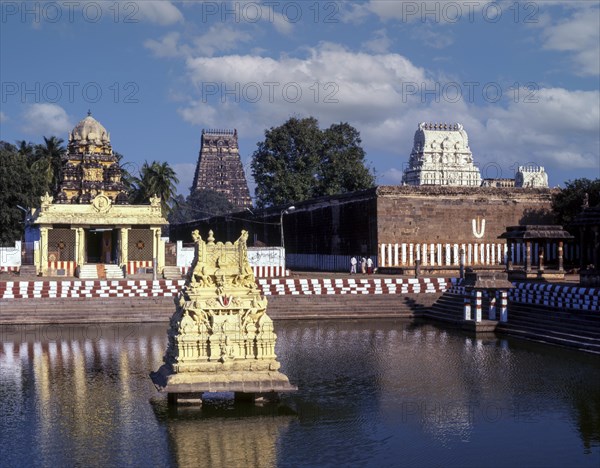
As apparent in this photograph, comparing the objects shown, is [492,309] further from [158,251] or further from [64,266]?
[64,266]

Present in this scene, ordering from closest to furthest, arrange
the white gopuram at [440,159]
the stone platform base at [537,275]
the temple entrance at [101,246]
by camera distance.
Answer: the stone platform base at [537,275] < the temple entrance at [101,246] < the white gopuram at [440,159]

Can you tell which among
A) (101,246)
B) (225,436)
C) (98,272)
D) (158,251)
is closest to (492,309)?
(225,436)

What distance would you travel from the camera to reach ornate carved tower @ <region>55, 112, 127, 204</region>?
45375 mm

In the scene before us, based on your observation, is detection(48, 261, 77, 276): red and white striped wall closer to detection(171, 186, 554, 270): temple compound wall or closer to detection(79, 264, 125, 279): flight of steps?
detection(79, 264, 125, 279): flight of steps

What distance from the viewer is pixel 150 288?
28109mm

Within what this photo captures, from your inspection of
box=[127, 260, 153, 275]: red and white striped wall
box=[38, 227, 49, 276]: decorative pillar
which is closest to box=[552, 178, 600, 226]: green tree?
box=[127, 260, 153, 275]: red and white striped wall

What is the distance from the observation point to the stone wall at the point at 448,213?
4047cm

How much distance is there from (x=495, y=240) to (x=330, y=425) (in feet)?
99.3

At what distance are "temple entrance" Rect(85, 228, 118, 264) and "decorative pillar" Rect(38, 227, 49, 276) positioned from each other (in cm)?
428

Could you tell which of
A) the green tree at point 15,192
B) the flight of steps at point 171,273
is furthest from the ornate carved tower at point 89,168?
the flight of steps at point 171,273

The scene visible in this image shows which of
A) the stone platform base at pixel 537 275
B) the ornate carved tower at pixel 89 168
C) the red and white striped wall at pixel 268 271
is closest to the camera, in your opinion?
the stone platform base at pixel 537 275

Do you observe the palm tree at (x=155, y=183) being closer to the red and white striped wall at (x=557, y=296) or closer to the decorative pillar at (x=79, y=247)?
the decorative pillar at (x=79, y=247)

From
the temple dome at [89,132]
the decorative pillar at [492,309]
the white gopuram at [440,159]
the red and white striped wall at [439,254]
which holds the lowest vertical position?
the decorative pillar at [492,309]

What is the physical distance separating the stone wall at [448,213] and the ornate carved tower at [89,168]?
14666mm
